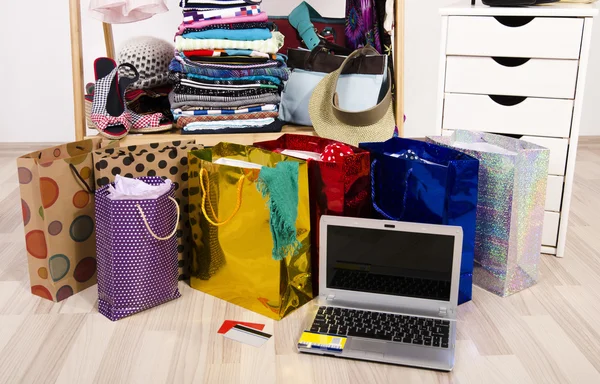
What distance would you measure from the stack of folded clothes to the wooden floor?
583 mm

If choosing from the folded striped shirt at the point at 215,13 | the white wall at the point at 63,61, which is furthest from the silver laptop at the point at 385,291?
the white wall at the point at 63,61

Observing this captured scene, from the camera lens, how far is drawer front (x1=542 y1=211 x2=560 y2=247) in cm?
187

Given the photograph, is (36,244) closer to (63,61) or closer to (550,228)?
(550,228)

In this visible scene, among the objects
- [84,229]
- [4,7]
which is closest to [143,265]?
[84,229]

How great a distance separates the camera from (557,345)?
144 cm

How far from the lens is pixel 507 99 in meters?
1.89

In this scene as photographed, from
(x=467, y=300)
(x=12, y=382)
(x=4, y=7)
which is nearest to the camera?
(x=12, y=382)

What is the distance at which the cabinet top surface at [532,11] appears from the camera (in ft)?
5.61

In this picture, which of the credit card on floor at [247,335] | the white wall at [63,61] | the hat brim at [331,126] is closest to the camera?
the credit card on floor at [247,335]

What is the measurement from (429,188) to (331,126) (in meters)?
0.50

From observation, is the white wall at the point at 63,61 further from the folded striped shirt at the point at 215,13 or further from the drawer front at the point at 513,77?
the drawer front at the point at 513,77

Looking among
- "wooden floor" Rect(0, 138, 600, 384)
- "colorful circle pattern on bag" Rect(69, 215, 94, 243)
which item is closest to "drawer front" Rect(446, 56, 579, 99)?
"wooden floor" Rect(0, 138, 600, 384)

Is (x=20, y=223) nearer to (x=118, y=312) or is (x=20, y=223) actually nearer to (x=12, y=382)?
(x=118, y=312)

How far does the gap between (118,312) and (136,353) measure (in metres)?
0.17
